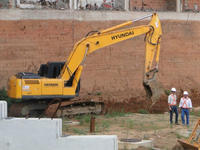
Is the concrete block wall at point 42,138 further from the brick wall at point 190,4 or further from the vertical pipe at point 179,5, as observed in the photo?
the brick wall at point 190,4

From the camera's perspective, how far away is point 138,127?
1683 cm

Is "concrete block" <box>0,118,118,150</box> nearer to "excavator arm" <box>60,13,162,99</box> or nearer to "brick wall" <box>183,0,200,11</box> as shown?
"excavator arm" <box>60,13,162,99</box>

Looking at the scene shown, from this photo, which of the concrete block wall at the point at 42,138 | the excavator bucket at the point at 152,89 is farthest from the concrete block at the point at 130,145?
the excavator bucket at the point at 152,89

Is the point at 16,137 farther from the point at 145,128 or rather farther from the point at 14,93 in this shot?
the point at 145,128

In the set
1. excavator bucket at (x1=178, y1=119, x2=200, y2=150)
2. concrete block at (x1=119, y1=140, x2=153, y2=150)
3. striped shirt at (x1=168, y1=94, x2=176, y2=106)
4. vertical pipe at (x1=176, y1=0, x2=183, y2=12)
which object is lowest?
concrete block at (x1=119, y1=140, x2=153, y2=150)

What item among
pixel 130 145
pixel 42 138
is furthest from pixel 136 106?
pixel 42 138

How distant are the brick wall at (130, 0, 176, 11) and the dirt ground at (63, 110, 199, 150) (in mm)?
6131

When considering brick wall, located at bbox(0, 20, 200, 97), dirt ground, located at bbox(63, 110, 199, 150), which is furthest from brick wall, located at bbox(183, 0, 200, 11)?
dirt ground, located at bbox(63, 110, 199, 150)

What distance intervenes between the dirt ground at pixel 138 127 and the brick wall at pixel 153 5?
613 cm

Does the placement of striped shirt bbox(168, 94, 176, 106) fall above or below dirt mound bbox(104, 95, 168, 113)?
above

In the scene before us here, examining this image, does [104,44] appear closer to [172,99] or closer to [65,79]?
[65,79]

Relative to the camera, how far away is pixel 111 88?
20891 mm

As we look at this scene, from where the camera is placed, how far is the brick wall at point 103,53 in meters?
19.0

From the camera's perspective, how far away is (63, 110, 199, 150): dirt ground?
14.9 m
